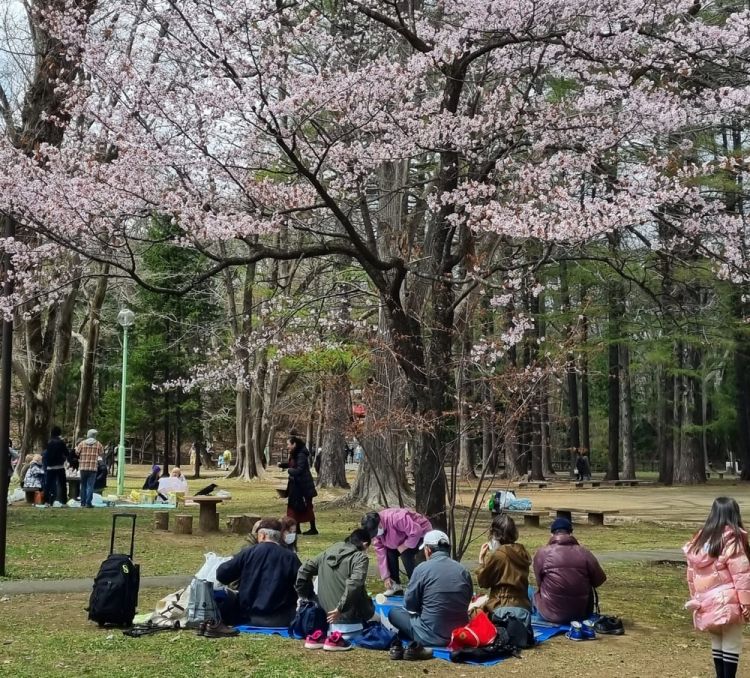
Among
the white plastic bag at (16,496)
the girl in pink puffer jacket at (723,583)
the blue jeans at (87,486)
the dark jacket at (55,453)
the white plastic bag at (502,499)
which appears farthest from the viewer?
the white plastic bag at (16,496)

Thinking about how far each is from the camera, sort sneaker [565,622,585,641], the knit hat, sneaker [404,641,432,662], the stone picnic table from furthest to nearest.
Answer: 1. the stone picnic table
2. the knit hat
3. sneaker [565,622,585,641]
4. sneaker [404,641,432,662]

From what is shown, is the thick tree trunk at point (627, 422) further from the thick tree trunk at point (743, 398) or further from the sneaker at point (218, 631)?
the sneaker at point (218, 631)

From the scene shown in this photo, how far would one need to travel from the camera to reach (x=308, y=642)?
737cm

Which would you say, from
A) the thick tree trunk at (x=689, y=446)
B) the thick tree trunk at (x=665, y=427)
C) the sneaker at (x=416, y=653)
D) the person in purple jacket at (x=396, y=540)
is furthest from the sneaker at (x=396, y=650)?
the thick tree trunk at (x=665, y=427)

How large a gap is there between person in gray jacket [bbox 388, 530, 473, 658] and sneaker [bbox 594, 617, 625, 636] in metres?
1.37

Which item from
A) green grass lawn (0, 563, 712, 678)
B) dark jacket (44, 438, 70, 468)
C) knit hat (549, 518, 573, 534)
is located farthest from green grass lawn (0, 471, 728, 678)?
dark jacket (44, 438, 70, 468)

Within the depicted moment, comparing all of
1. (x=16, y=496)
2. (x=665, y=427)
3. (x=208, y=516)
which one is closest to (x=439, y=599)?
(x=208, y=516)

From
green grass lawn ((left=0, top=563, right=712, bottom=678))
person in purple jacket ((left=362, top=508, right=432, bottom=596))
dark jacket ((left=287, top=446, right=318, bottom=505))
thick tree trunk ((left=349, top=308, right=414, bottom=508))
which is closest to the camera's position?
green grass lawn ((left=0, top=563, right=712, bottom=678))

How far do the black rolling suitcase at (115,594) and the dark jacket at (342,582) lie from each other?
145 centimetres

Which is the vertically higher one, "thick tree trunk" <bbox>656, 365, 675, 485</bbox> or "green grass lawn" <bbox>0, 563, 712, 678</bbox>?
"thick tree trunk" <bbox>656, 365, 675, 485</bbox>

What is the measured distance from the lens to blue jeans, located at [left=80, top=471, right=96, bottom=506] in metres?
19.3

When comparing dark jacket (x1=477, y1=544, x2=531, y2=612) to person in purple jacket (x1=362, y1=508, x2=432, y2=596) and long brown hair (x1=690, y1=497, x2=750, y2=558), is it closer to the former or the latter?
person in purple jacket (x1=362, y1=508, x2=432, y2=596)

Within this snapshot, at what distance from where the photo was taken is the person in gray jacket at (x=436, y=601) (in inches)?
289

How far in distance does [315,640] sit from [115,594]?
1.75m
